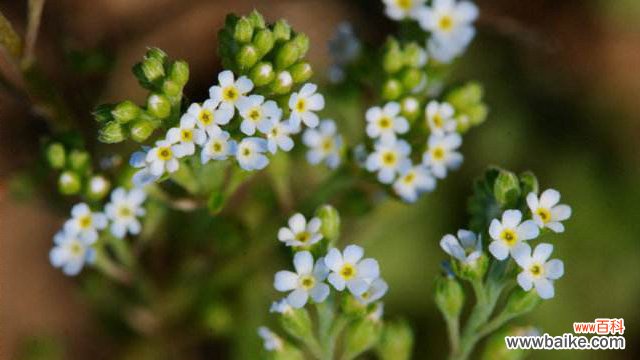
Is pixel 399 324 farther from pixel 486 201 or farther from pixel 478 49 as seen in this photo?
pixel 478 49

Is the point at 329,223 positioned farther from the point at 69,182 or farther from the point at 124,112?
the point at 69,182

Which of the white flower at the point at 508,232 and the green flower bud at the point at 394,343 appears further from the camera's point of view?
the green flower bud at the point at 394,343

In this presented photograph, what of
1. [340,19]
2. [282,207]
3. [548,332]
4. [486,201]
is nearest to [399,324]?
[486,201]

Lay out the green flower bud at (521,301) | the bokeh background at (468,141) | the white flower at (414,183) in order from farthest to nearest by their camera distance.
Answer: the bokeh background at (468,141), the white flower at (414,183), the green flower bud at (521,301)

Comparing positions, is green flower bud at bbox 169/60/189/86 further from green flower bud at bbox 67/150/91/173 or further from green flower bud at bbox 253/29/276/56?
green flower bud at bbox 67/150/91/173

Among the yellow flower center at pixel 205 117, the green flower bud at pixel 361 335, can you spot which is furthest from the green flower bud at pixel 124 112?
the green flower bud at pixel 361 335

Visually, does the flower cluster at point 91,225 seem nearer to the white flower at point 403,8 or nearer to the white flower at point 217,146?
the white flower at point 217,146
